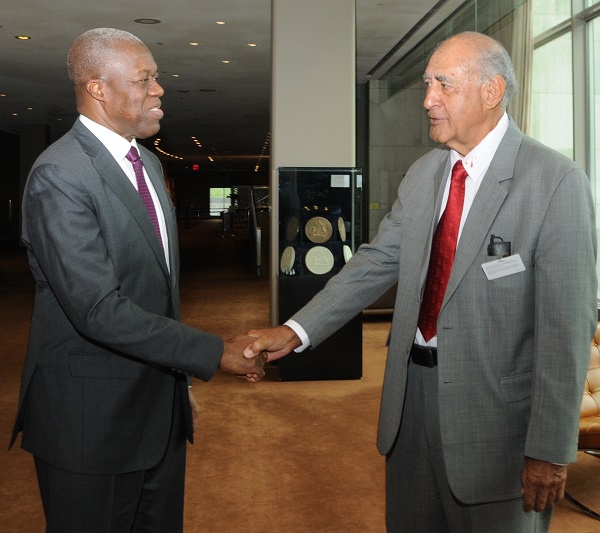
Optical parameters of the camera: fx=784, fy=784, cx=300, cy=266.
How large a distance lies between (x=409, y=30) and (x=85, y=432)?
9141 millimetres

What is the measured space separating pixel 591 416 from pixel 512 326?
92.4 inches

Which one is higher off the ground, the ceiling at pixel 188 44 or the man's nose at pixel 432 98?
the ceiling at pixel 188 44

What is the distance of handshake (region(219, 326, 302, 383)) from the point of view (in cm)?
273

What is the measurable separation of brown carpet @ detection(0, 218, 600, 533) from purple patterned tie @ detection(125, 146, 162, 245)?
1.97 m

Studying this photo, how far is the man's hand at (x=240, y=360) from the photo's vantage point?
Result: 8.87 ft

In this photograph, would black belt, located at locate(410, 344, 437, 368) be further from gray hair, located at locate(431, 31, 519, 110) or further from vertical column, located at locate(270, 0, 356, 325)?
vertical column, located at locate(270, 0, 356, 325)

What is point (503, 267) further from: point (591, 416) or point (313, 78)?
point (313, 78)

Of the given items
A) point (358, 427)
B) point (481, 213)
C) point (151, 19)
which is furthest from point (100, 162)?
point (151, 19)

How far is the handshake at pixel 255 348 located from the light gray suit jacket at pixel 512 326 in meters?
0.53

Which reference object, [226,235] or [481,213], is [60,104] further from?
[481,213]

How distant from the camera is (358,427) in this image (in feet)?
17.9

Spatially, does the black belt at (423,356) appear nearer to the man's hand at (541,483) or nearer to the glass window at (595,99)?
the man's hand at (541,483)

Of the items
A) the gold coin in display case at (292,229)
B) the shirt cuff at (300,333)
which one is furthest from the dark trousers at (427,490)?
the gold coin in display case at (292,229)

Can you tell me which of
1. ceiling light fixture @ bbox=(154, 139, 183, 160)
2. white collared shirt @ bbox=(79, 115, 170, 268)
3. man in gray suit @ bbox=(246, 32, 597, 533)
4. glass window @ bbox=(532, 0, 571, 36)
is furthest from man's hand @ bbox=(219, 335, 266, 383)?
ceiling light fixture @ bbox=(154, 139, 183, 160)
